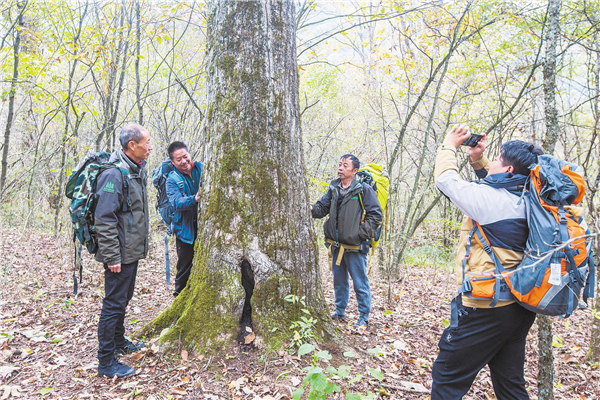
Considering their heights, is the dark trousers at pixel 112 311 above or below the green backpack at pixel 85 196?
below

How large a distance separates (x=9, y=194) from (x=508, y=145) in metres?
10.3

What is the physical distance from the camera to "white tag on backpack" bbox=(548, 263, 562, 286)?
196cm

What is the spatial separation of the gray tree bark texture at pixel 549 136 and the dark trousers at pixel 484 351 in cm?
73

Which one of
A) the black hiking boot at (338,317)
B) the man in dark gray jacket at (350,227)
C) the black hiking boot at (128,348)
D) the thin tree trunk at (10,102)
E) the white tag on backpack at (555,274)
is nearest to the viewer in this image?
the white tag on backpack at (555,274)

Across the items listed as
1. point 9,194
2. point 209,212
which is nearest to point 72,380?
point 209,212

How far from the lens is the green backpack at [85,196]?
3.18m

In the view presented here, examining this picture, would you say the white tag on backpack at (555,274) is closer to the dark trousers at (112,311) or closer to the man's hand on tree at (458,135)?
the man's hand on tree at (458,135)

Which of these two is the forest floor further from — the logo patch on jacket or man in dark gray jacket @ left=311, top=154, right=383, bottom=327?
the logo patch on jacket

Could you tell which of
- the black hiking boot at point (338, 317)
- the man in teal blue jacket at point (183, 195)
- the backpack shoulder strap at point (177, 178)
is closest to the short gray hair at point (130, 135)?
the man in teal blue jacket at point (183, 195)

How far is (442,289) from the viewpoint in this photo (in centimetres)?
740

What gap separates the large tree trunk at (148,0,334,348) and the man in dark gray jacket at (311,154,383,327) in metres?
0.96

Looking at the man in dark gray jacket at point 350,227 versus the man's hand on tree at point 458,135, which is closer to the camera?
the man's hand on tree at point 458,135

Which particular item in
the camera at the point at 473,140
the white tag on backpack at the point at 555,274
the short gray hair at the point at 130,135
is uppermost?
the short gray hair at the point at 130,135

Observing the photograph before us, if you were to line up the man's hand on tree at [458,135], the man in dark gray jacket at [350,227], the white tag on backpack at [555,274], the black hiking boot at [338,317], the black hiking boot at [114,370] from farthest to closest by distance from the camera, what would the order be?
the black hiking boot at [338,317] → the man in dark gray jacket at [350,227] → the black hiking boot at [114,370] → the man's hand on tree at [458,135] → the white tag on backpack at [555,274]
